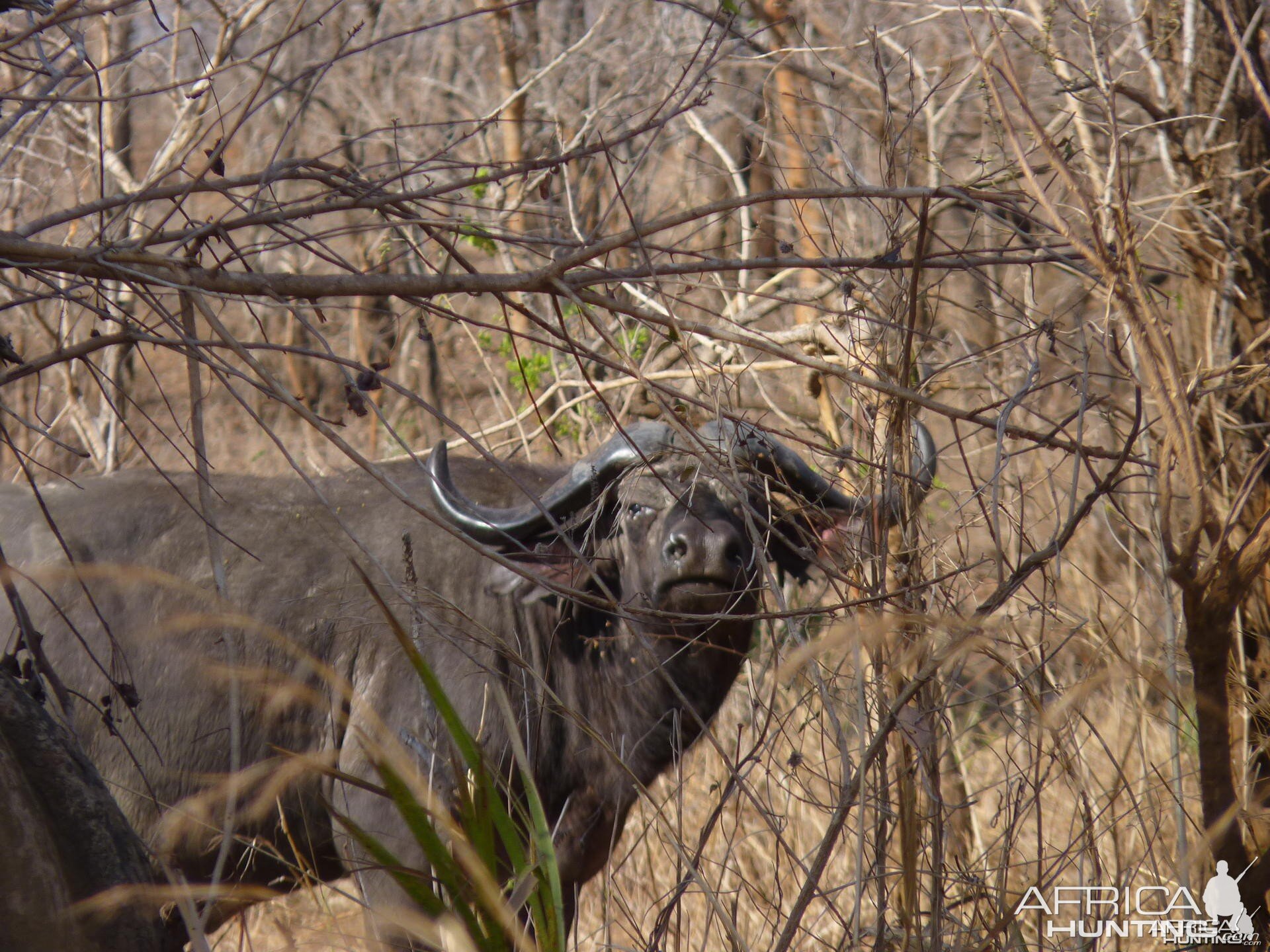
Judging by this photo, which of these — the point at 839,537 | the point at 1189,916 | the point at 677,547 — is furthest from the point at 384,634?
the point at 1189,916

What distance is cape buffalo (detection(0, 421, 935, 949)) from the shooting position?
3742 mm

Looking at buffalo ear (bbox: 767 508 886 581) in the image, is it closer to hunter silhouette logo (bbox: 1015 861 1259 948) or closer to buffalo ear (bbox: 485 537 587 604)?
hunter silhouette logo (bbox: 1015 861 1259 948)

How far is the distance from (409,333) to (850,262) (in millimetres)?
9628

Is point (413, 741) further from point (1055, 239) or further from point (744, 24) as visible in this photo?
point (744, 24)

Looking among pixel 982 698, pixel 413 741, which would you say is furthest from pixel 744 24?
pixel 982 698

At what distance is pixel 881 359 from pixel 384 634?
2415 millimetres

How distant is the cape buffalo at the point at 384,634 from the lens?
3.74m

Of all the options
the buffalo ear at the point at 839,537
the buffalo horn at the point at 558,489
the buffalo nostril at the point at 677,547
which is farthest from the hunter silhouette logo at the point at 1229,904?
the buffalo horn at the point at 558,489

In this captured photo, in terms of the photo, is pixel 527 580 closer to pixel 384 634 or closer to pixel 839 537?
pixel 384 634

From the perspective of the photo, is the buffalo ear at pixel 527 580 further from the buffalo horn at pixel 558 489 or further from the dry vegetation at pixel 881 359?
the dry vegetation at pixel 881 359

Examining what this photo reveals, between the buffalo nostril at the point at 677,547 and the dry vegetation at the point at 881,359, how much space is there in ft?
1.53

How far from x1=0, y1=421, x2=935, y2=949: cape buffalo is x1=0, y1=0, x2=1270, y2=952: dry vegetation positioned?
Result: 0.30 meters

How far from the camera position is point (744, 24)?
673cm

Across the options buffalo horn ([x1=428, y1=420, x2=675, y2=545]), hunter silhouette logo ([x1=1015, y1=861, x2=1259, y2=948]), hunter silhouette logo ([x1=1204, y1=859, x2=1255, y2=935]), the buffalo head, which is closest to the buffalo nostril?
the buffalo head
